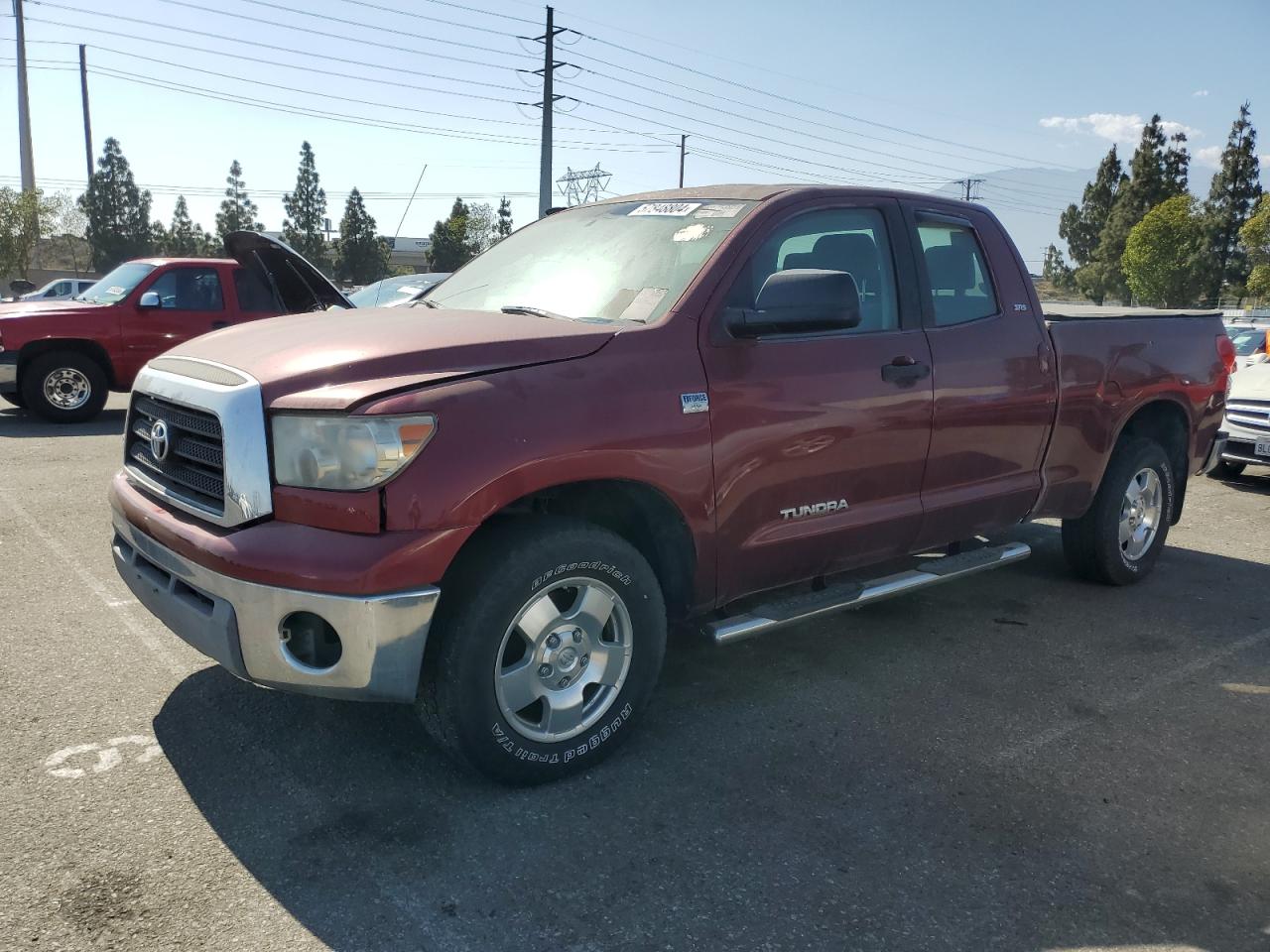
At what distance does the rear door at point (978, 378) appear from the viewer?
4234 mm

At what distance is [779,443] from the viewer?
3.58 meters

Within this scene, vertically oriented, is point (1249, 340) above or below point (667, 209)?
below

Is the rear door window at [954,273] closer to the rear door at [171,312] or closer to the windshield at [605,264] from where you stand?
the windshield at [605,264]

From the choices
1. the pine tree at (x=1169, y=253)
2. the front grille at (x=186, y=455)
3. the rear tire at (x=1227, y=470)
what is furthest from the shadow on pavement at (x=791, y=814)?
the pine tree at (x=1169, y=253)

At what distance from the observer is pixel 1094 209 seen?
265 ft

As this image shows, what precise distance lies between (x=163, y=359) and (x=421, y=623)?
1.52 m

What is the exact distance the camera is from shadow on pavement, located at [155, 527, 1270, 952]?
2.55 meters

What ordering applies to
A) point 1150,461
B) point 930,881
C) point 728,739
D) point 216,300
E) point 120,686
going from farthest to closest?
point 216,300 → point 1150,461 → point 120,686 → point 728,739 → point 930,881

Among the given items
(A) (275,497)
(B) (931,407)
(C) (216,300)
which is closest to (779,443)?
(B) (931,407)

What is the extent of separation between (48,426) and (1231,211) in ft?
230

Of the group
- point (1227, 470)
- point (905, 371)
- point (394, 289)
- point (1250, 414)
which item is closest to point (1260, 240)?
point (1227, 470)

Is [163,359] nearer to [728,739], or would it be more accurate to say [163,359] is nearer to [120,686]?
[120,686]

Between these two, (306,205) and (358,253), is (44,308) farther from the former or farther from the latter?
(306,205)

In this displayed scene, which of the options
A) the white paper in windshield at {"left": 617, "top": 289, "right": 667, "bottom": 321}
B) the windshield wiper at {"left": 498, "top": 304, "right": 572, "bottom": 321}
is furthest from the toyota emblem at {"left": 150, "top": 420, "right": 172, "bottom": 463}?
the white paper in windshield at {"left": 617, "top": 289, "right": 667, "bottom": 321}
